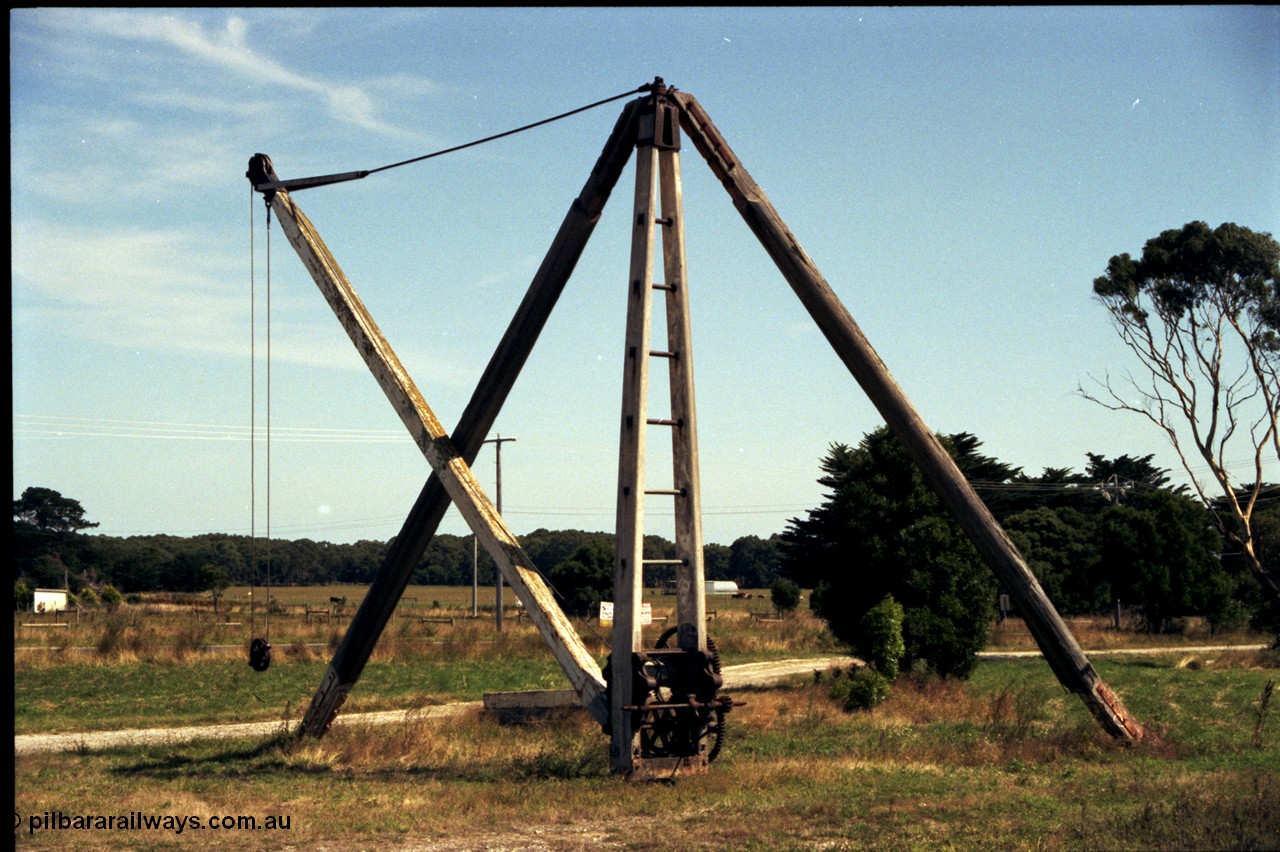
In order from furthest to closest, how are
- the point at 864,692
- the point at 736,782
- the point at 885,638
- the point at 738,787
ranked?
the point at 885,638 < the point at 864,692 < the point at 736,782 < the point at 738,787

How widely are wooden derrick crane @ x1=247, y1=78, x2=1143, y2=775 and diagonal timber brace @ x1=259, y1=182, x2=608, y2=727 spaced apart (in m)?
0.02

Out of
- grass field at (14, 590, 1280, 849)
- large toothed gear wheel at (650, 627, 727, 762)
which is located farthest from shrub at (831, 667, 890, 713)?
large toothed gear wheel at (650, 627, 727, 762)

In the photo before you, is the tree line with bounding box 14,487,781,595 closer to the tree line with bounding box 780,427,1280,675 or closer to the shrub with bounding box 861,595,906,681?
the tree line with bounding box 780,427,1280,675

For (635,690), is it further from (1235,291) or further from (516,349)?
(1235,291)

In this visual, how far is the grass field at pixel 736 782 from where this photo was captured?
9.72 meters

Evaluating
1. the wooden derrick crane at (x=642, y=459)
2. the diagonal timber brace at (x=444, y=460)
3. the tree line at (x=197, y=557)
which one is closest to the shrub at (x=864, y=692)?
the wooden derrick crane at (x=642, y=459)

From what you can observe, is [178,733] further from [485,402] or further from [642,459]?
[642,459]

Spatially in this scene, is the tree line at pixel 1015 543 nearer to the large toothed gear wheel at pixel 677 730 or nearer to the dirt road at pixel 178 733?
the dirt road at pixel 178 733

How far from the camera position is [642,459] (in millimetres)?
12250

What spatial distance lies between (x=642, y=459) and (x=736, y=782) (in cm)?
334

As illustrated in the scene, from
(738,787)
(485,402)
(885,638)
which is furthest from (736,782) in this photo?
(885,638)

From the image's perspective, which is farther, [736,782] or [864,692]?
[864,692]

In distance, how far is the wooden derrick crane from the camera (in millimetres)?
12344

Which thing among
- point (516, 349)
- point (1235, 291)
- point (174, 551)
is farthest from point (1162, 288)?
point (174, 551)
